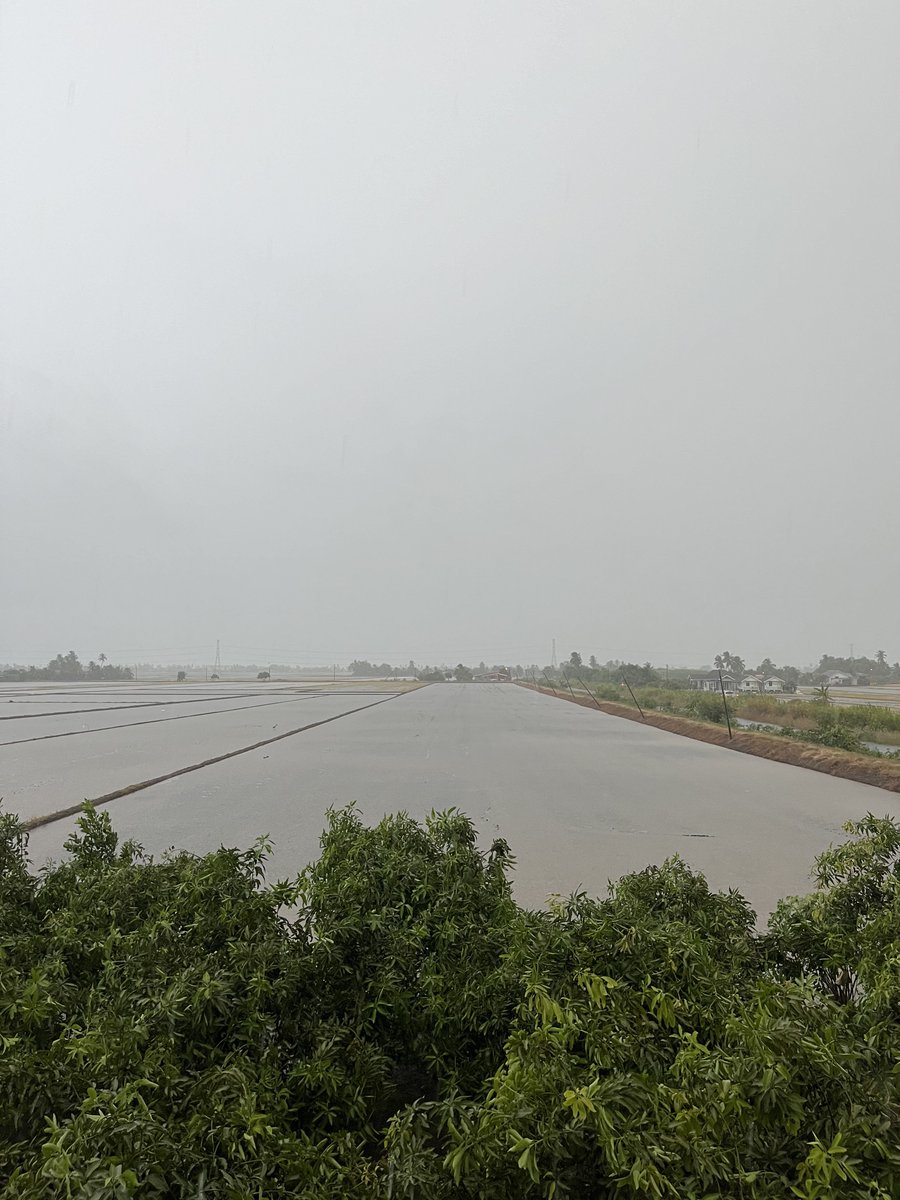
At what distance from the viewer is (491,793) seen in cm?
926

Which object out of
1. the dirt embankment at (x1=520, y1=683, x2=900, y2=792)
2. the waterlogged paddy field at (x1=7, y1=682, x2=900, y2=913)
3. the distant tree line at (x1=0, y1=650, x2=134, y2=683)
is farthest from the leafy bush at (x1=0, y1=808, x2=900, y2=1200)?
the distant tree line at (x1=0, y1=650, x2=134, y2=683)

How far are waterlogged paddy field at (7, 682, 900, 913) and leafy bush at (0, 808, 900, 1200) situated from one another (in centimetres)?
248

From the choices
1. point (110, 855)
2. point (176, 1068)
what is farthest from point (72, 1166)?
point (110, 855)

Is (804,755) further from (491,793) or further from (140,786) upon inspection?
(140,786)

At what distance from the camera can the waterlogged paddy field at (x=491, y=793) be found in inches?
243

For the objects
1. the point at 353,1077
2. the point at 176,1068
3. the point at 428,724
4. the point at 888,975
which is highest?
the point at 888,975

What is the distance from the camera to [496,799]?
28.9 ft

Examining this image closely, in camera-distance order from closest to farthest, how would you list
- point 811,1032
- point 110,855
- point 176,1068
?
point 811,1032
point 176,1068
point 110,855

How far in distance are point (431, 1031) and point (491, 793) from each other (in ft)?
23.5

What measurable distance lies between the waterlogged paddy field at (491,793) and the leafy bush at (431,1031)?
8.15ft

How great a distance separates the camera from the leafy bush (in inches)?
53.9

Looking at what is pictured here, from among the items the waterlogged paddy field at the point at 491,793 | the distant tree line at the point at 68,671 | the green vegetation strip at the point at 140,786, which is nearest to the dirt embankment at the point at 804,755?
the waterlogged paddy field at the point at 491,793

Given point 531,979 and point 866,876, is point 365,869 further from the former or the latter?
point 866,876

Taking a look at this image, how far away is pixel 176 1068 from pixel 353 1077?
60cm
